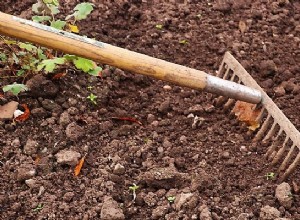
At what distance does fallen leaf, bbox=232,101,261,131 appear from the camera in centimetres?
308

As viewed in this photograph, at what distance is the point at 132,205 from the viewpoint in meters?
2.67

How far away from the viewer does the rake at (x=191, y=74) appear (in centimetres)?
254

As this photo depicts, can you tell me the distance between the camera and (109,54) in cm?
262

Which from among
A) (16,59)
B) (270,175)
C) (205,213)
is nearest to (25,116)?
(16,59)

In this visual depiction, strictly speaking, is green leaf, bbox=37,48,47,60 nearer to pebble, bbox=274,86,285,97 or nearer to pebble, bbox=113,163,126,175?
pebble, bbox=113,163,126,175

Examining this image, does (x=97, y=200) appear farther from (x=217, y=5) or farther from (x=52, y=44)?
(x=217, y=5)

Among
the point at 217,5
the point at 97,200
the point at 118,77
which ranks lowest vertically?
the point at 97,200

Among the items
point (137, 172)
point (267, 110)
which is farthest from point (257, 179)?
point (137, 172)

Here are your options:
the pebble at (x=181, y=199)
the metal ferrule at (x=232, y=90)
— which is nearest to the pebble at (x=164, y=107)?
the metal ferrule at (x=232, y=90)

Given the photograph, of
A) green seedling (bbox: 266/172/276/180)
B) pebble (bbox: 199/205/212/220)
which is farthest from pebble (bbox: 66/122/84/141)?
green seedling (bbox: 266/172/276/180)

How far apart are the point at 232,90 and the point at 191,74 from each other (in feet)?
0.87

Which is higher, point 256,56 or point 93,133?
point 256,56

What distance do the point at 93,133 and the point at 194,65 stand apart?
888 millimetres

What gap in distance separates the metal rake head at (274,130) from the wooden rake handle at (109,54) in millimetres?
211
